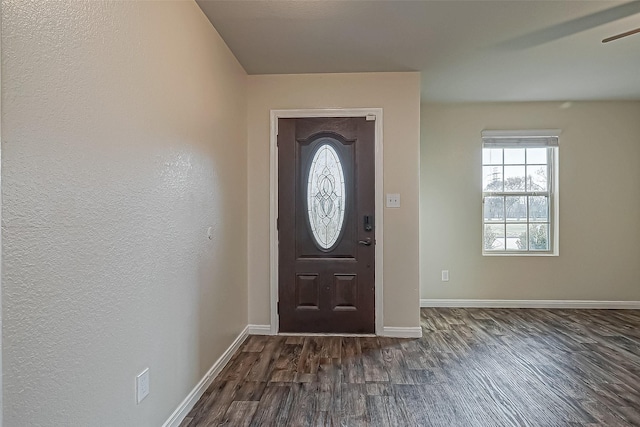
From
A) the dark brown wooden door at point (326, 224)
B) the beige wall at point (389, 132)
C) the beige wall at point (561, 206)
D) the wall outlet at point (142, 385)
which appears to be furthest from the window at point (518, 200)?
the wall outlet at point (142, 385)

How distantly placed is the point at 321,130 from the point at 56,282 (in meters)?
2.78

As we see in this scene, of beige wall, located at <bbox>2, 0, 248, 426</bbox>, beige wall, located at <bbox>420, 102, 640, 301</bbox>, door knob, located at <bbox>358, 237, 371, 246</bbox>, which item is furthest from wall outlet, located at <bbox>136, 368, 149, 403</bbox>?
beige wall, located at <bbox>420, 102, 640, 301</bbox>

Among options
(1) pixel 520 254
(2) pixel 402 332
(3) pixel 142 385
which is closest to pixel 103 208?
(3) pixel 142 385

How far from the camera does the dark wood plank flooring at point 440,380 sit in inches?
87.7

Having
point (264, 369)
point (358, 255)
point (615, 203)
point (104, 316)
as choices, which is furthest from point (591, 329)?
point (104, 316)

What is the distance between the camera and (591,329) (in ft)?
12.7

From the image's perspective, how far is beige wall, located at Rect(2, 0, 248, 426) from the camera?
1.11 metres

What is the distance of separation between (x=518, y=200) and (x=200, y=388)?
4164mm

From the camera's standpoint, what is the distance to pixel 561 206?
470cm

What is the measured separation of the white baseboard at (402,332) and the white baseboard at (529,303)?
3.90 feet

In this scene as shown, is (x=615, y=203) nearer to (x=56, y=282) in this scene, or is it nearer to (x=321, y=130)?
(x=321, y=130)

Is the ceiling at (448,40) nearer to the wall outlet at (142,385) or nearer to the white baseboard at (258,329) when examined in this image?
the wall outlet at (142,385)

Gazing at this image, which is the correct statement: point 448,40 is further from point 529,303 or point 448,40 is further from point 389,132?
point 529,303

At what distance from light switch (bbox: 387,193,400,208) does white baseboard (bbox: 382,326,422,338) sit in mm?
1141
